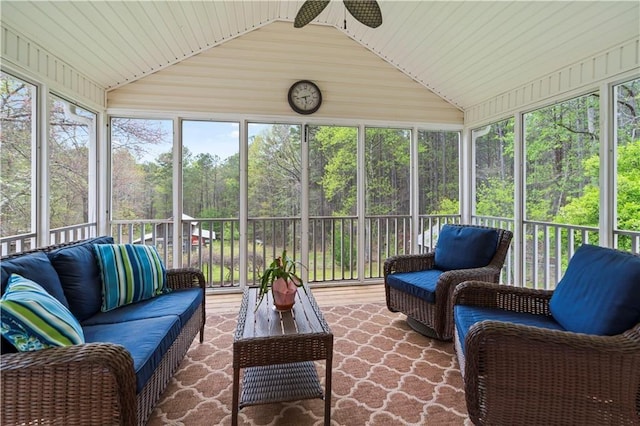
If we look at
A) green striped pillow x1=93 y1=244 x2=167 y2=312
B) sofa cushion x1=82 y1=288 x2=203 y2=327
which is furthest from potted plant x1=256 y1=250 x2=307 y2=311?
green striped pillow x1=93 y1=244 x2=167 y2=312

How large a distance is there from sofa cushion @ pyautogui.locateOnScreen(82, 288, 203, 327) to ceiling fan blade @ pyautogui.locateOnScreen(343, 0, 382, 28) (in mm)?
2404

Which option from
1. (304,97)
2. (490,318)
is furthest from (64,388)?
(304,97)

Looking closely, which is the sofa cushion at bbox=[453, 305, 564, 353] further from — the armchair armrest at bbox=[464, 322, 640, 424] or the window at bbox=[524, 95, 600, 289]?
the window at bbox=[524, 95, 600, 289]

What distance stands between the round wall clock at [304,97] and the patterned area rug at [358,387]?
111 inches

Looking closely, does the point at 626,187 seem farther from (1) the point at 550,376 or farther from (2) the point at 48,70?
(2) the point at 48,70

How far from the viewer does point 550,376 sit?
4.84ft

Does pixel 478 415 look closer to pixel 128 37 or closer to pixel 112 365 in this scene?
pixel 112 365

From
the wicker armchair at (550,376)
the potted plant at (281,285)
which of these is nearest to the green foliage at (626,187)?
the wicker armchair at (550,376)

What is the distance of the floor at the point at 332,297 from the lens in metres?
3.70

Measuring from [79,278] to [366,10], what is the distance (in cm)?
264

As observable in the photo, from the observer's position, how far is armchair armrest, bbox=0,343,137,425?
125cm

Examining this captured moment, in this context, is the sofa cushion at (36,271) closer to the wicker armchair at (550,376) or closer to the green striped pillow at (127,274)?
the green striped pillow at (127,274)

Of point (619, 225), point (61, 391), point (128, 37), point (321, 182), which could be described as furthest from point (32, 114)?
point (619, 225)

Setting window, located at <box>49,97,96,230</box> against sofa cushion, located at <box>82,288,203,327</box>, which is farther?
window, located at <box>49,97,96,230</box>
